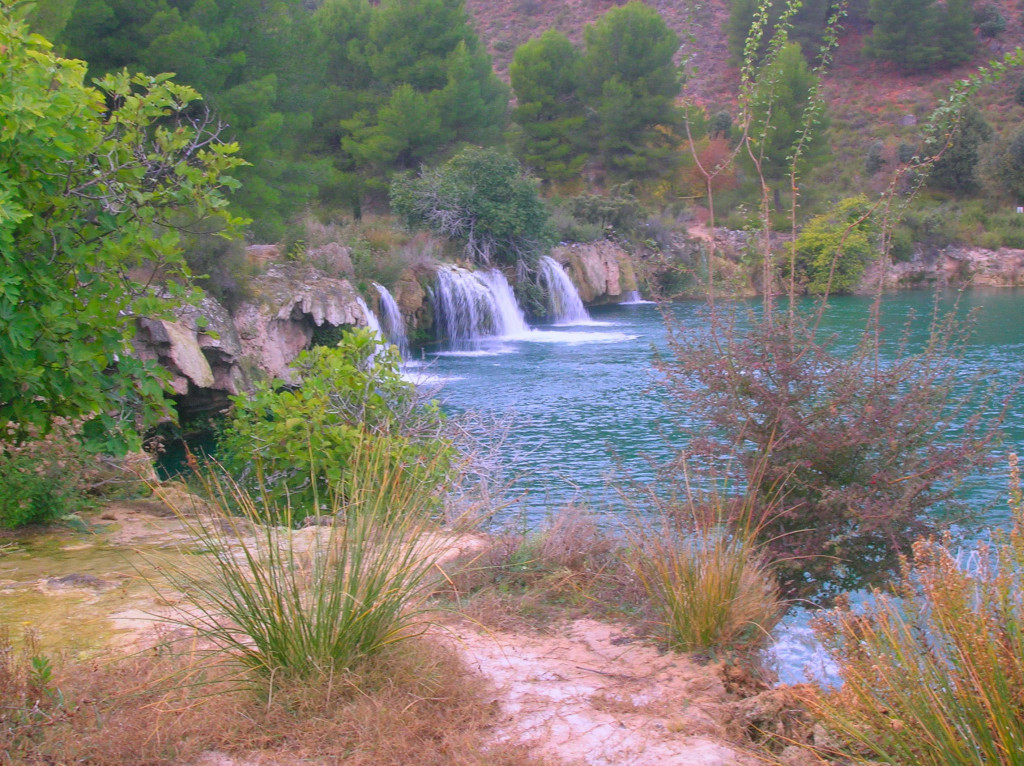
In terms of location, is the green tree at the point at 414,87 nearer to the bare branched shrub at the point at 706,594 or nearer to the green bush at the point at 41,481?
the green bush at the point at 41,481

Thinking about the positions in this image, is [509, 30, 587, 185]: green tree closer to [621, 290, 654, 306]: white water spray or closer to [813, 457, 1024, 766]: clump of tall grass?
[621, 290, 654, 306]: white water spray

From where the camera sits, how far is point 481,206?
25.4m

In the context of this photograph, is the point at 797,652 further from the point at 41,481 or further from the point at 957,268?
the point at 957,268

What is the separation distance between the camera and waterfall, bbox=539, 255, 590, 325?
86.6 ft

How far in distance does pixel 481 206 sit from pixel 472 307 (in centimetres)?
434

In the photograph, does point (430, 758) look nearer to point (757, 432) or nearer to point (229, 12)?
point (757, 432)

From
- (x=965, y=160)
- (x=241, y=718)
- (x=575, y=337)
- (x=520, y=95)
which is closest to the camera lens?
(x=241, y=718)

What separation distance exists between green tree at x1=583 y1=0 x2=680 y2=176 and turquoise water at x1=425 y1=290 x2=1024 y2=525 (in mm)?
13864

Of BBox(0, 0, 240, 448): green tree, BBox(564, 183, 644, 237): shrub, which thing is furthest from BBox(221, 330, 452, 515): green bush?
BBox(564, 183, 644, 237): shrub

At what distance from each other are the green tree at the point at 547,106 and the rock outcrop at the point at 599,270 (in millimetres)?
7783

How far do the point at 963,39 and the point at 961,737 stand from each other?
5531 centimetres

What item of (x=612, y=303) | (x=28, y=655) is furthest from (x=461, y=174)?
(x=28, y=655)

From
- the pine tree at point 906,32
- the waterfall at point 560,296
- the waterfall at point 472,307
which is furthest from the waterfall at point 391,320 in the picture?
the pine tree at point 906,32

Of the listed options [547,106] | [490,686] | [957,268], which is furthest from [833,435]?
[547,106]
